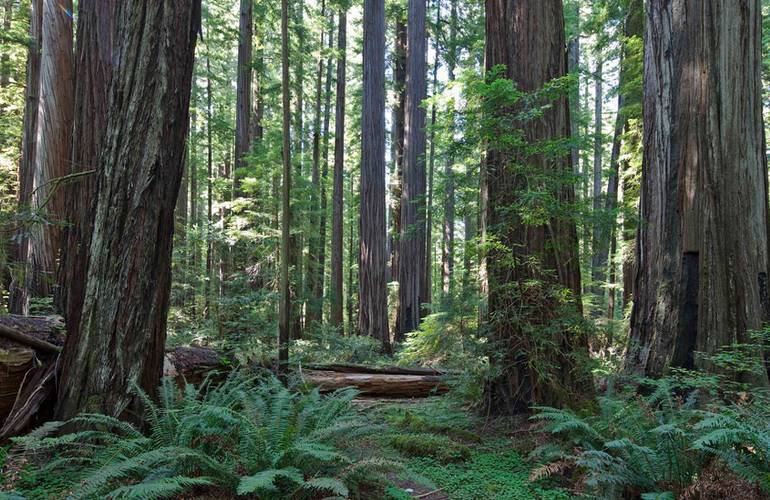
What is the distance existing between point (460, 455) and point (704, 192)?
3.63 meters

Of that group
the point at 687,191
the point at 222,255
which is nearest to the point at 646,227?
the point at 687,191

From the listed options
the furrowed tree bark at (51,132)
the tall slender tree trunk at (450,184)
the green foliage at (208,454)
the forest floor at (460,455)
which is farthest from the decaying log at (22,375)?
the tall slender tree trunk at (450,184)

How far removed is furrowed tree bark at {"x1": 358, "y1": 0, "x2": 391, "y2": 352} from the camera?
13.1m

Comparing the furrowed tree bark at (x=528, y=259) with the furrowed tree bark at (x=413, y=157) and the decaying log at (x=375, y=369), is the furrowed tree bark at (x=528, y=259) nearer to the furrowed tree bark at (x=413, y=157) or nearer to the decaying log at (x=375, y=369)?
the decaying log at (x=375, y=369)

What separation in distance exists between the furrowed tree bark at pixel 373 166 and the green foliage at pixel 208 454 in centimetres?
911

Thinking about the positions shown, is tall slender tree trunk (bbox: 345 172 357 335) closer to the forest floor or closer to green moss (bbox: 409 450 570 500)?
the forest floor

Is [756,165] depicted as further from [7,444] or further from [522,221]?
[7,444]

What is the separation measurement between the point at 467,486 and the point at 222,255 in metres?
10.8

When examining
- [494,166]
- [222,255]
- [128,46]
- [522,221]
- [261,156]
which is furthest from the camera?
[222,255]

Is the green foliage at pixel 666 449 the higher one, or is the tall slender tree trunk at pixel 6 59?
the tall slender tree trunk at pixel 6 59

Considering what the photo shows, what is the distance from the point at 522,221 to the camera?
4742mm

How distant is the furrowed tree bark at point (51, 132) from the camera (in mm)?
7500

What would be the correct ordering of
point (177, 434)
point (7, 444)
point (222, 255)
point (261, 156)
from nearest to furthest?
point (177, 434)
point (7, 444)
point (261, 156)
point (222, 255)

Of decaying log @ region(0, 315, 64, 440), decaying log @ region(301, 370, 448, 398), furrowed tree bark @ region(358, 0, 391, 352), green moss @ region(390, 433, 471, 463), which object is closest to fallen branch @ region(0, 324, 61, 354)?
decaying log @ region(0, 315, 64, 440)
